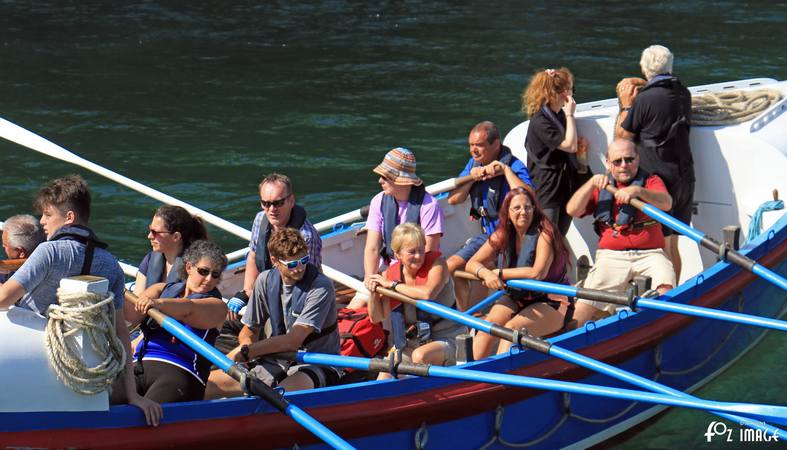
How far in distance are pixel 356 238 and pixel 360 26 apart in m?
14.2

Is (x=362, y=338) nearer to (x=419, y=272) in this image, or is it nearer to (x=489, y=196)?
(x=419, y=272)

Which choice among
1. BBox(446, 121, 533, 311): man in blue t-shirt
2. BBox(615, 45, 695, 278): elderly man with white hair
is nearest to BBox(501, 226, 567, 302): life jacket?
BBox(446, 121, 533, 311): man in blue t-shirt

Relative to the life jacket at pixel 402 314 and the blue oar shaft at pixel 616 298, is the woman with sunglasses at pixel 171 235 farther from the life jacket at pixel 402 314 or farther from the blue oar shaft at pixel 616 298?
the blue oar shaft at pixel 616 298

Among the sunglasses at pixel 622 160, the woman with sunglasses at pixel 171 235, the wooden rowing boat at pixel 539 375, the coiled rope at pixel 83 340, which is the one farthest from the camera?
the sunglasses at pixel 622 160

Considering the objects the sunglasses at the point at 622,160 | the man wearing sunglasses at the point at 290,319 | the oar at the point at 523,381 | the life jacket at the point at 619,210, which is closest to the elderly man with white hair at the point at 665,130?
the life jacket at the point at 619,210

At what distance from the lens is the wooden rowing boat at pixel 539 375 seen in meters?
6.07

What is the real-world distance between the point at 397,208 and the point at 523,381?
6.84ft

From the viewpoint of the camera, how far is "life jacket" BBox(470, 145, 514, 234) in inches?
347

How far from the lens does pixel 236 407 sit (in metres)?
6.46

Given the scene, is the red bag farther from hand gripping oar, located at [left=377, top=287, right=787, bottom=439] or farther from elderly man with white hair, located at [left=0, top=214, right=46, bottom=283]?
elderly man with white hair, located at [left=0, top=214, right=46, bottom=283]

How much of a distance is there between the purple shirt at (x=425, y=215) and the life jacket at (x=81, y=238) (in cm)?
283

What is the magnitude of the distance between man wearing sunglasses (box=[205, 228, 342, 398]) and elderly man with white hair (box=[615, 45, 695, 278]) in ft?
11.2

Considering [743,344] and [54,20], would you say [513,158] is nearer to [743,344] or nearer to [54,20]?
[743,344]

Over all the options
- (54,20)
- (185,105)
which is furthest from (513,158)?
(54,20)
